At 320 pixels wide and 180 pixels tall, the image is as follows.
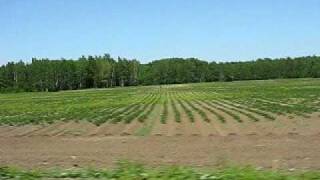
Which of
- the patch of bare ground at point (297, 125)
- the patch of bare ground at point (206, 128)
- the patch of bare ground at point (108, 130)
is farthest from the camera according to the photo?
the patch of bare ground at point (108, 130)

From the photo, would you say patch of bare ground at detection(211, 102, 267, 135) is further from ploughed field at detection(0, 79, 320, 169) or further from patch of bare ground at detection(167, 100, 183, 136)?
patch of bare ground at detection(167, 100, 183, 136)

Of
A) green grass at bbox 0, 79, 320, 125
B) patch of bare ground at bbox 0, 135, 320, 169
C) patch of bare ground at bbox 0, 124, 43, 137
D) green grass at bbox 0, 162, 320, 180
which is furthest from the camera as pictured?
green grass at bbox 0, 79, 320, 125

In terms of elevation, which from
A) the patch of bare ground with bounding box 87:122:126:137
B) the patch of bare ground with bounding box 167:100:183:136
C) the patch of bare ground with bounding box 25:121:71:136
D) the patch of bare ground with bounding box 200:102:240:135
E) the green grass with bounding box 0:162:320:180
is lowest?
the patch of bare ground with bounding box 25:121:71:136

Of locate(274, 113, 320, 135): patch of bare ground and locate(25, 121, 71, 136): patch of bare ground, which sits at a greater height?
locate(274, 113, 320, 135): patch of bare ground

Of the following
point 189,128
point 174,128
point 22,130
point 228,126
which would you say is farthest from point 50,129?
point 228,126

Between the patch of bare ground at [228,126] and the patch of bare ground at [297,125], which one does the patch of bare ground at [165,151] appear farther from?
the patch of bare ground at [228,126]

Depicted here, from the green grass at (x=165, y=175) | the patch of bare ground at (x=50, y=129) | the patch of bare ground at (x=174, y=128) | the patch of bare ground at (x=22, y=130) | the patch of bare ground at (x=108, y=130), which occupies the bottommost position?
the patch of bare ground at (x=22, y=130)

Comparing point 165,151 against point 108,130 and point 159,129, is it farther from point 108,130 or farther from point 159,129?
point 108,130

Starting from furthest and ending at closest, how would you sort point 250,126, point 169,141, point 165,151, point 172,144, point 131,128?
point 131,128, point 250,126, point 169,141, point 172,144, point 165,151

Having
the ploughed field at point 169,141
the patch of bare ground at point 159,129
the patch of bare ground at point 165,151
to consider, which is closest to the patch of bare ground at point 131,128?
the ploughed field at point 169,141

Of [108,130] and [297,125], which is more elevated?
[297,125]

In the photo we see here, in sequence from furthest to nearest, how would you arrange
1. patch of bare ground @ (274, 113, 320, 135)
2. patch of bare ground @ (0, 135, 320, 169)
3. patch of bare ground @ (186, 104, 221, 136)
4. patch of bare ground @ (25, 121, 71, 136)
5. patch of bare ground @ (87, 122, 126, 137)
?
patch of bare ground @ (25, 121, 71, 136) → patch of bare ground @ (87, 122, 126, 137) → patch of bare ground @ (186, 104, 221, 136) → patch of bare ground @ (274, 113, 320, 135) → patch of bare ground @ (0, 135, 320, 169)

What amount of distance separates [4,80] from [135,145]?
15843cm

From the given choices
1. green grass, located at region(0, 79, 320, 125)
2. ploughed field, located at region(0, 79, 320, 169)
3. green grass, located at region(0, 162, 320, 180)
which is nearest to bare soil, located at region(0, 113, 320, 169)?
ploughed field, located at region(0, 79, 320, 169)
